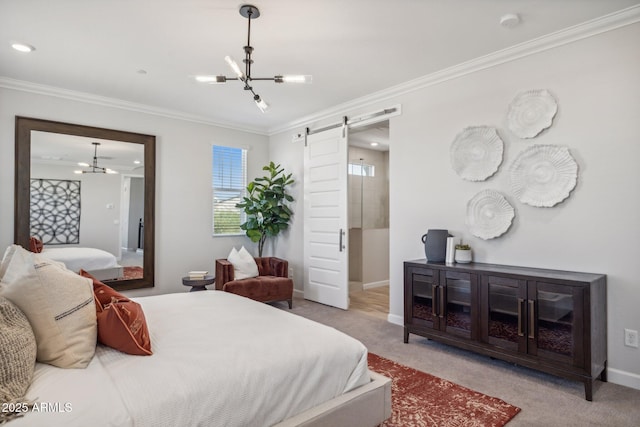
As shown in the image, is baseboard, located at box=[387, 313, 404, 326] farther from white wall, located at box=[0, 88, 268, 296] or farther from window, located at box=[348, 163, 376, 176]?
window, located at box=[348, 163, 376, 176]

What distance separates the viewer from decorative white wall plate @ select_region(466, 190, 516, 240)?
3.27 m

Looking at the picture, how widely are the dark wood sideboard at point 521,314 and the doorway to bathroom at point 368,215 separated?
2.72m

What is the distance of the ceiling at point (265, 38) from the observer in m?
2.60

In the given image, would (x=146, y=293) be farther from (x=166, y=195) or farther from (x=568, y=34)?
(x=568, y=34)

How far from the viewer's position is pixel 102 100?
4527 millimetres

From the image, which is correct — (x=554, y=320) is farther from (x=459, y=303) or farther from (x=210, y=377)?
(x=210, y=377)

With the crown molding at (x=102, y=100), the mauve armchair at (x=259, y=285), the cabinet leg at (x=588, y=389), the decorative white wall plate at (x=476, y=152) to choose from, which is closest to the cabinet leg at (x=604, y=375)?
the cabinet leg at (x=588, y=389)

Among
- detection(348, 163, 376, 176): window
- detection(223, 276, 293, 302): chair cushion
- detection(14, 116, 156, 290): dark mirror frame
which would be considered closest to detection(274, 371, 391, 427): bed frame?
detection(223, 276, 293, 302): chair cushion

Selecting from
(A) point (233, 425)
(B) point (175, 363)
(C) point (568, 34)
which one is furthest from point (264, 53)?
(A) point (233, 425)

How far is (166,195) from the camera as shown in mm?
5055

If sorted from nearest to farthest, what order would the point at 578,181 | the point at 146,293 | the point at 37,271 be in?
1. the point at 37,271
2. the point at 578,181
3. the point at 146,293

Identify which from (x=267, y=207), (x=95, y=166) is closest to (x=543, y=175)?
(x=267, y=207)

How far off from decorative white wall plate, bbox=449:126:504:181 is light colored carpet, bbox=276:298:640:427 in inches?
66.5

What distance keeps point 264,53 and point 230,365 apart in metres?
2.79
